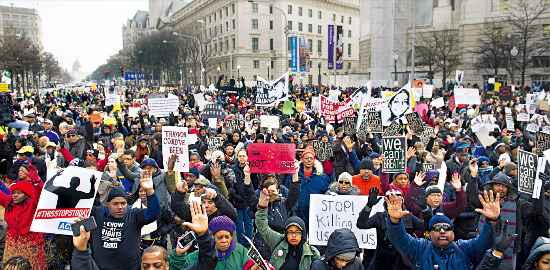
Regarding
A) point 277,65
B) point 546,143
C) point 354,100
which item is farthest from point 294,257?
point 277,65

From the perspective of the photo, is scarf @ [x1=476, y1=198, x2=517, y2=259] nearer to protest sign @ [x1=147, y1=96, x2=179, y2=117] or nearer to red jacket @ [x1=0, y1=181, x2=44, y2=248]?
red jacket @ [x1=0, y1=181, x2=44, y2=248]

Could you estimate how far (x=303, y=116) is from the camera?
45.6 ft

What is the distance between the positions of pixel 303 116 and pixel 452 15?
127ft

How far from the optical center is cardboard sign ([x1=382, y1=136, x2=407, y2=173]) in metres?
5.95

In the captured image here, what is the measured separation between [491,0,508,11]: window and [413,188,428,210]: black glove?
1706 inches

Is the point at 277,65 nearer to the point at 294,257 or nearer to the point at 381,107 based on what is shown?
the point at 381,107

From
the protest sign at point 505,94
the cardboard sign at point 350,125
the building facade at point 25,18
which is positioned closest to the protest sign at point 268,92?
the cardboard sign at point 350,125

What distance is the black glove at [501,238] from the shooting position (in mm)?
3373

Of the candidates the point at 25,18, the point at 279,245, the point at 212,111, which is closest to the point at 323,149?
the point at 279,245

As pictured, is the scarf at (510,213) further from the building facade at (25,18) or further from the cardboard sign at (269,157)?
the building facade at (25,18)

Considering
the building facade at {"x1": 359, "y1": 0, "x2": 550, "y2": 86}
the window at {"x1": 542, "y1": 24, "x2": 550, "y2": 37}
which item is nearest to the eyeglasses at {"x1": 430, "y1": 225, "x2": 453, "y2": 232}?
the building facade at {"x1": 359, "y1": 0, "x2": 550, "y2": 86}

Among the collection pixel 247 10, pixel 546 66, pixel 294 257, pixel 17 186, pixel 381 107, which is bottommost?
pixel 294 257

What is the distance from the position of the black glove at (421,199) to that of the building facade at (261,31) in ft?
208

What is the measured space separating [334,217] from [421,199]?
1055 millimetres
